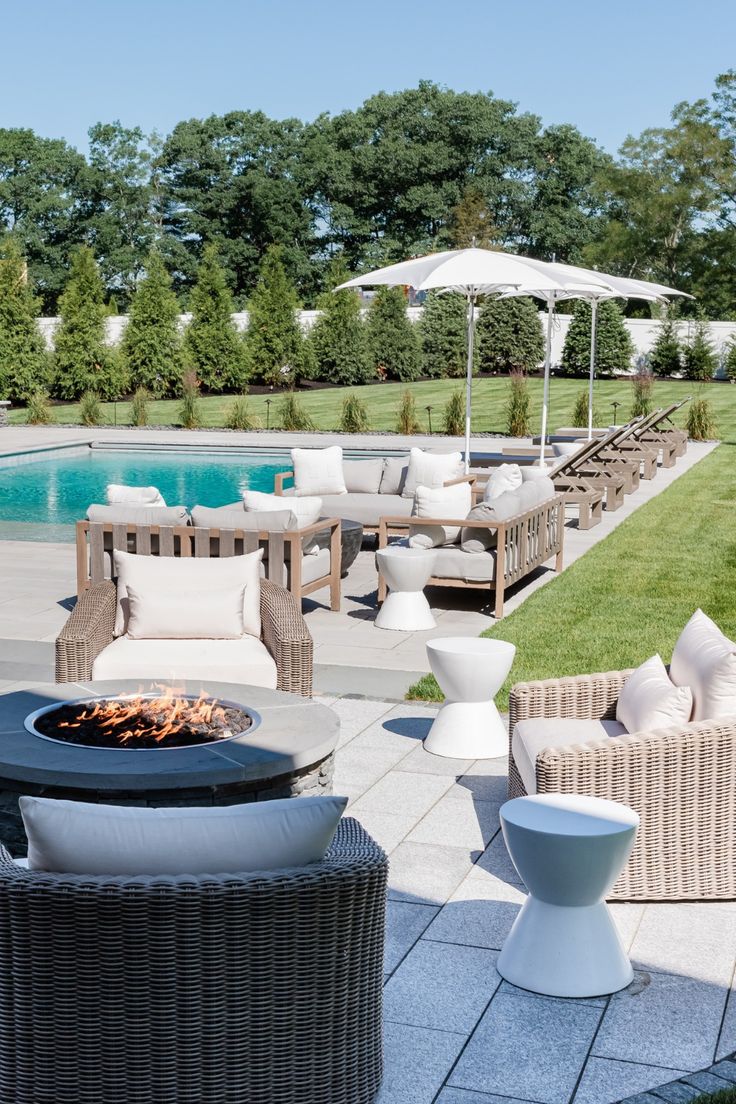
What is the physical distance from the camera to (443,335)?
34.8 m

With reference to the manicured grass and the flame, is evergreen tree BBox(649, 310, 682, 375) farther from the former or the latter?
the flame

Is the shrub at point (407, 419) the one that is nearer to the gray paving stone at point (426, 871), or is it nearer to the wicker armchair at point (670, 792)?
the gray paving stone at point (426, 871)

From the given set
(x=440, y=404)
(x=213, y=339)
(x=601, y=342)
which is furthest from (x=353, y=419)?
(x=601, y=342)

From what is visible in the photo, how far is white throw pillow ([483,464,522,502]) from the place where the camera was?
10664mm

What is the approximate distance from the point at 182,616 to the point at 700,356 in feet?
98.9

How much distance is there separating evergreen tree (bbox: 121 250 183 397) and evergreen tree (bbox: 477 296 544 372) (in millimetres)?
8388

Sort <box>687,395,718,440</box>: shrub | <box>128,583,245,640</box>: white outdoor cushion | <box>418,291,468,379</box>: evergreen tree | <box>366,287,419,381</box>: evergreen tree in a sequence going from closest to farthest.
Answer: <box>128,583,245,640</box>: white outdoor cushion < <box>687,395,718,440</box>: shrub < <box>366,287,419,381</box>: evergreen tree < <box>418,291,468,379</box>: evergreen tree

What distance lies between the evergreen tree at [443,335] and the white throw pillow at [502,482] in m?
24.1

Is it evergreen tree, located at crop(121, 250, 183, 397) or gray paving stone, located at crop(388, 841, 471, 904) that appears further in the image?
evergreen tree, located at crop(121, 250, 183, 397)

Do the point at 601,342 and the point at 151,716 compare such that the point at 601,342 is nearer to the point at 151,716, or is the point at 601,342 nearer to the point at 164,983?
the point at 151,716

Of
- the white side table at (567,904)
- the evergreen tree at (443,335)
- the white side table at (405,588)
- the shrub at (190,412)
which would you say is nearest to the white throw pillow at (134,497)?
the white side table at (405,588)

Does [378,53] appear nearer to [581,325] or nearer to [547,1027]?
[581,325]

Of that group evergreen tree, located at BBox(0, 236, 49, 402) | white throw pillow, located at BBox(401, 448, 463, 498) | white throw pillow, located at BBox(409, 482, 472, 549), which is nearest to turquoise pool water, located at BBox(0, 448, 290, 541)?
white throw pillow, located at BBox(401, 448, 463, 498)

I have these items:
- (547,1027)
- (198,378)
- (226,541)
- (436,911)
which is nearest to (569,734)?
(436,911)
